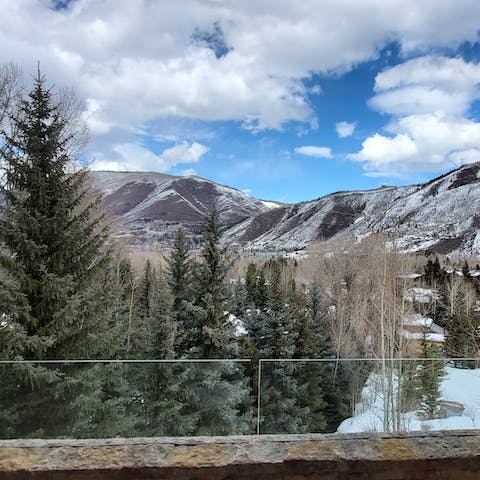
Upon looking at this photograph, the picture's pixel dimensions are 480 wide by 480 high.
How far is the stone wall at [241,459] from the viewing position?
1.19m

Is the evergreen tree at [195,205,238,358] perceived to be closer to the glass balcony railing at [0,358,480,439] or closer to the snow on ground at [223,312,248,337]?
the snow on ground at [223,312,248,337]

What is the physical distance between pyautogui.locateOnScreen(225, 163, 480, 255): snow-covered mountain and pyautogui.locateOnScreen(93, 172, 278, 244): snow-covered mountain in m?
16.2

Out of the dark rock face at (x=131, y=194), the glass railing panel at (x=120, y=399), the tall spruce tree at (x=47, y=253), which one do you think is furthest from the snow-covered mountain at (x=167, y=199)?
the glass railing panel at (x=120, y=399)

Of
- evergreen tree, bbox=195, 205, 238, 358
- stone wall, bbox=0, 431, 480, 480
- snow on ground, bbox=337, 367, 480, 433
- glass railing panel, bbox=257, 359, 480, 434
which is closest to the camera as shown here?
stone wall, bbox=0, 431, 480, 480

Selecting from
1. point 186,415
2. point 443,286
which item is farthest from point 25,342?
point 443,286

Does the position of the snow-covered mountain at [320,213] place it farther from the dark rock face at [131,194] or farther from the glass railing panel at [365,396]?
the glass railing panel at [365,396]

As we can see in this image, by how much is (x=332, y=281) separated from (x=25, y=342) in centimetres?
2453

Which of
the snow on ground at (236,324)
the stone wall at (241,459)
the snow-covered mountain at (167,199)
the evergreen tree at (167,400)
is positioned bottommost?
the snow on ground at (236,324)

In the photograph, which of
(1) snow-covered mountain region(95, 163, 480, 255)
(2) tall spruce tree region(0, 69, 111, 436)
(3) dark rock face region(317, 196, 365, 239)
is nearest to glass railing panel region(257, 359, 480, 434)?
(2) tall spruce tree region(0, 69, 111, 436)

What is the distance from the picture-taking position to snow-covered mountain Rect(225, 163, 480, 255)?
85250 mm

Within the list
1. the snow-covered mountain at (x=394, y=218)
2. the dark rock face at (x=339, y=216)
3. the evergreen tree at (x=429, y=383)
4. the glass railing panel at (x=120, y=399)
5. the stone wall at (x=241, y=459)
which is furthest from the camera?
the dark rock face at (x=339, y=216)

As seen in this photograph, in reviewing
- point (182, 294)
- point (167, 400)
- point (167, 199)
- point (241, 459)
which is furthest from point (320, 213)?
point (241, 459)

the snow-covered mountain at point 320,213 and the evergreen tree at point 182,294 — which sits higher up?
the snow-covered mountain at point 320,213

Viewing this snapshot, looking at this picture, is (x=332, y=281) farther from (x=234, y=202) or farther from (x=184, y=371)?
(x=234, y=202)
